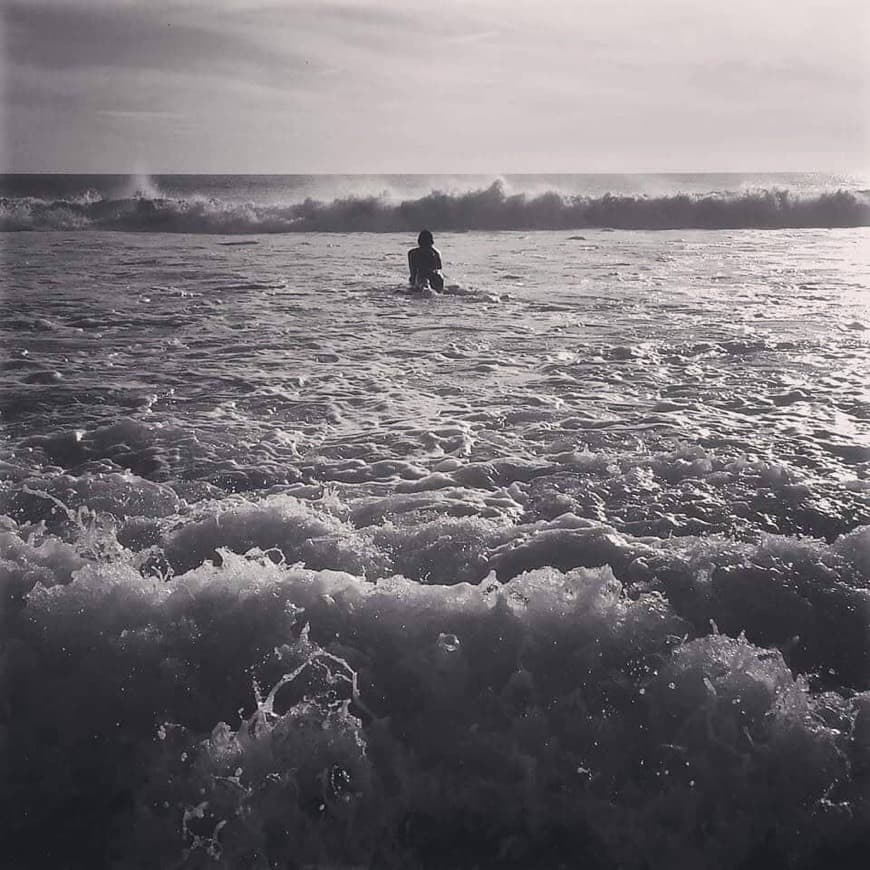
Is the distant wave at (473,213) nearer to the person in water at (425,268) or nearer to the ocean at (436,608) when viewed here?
the person in water at (425,268)

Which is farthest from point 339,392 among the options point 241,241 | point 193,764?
point 241,241

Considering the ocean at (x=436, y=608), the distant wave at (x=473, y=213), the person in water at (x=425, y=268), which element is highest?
the distant wave at (x=473, y=213)

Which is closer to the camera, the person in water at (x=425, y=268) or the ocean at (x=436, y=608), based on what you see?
the ocean at (x=436, y=608)

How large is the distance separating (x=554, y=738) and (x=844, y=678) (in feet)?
4.20

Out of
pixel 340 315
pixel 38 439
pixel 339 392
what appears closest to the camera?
pixel 38 439

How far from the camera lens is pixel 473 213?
26.4 m

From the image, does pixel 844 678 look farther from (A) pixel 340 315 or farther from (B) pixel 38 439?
(A) pixel 340 315

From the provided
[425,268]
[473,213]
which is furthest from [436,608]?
[473,213]

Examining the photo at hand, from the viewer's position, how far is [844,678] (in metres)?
3.03

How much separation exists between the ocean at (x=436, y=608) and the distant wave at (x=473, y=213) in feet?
61.4

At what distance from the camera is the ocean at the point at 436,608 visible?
2576 millimetres

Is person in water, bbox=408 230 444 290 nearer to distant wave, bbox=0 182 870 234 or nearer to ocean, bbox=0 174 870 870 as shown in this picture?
ocean, bbox=0 174 870 870

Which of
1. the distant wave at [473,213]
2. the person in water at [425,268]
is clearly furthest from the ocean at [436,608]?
the distant wave at [473,213]

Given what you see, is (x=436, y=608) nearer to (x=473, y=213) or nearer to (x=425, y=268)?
(x=425, y=268)
